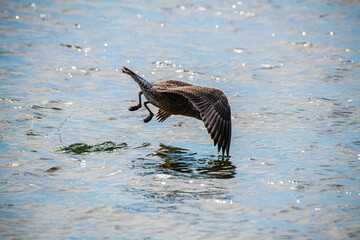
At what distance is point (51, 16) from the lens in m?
16.7

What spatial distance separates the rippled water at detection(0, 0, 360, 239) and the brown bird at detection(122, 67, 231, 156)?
1.31 ft

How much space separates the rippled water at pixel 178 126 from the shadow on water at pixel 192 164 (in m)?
→ 0.03

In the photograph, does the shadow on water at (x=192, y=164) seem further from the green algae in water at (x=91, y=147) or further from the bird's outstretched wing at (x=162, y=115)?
the bird's outstretched wing at (x=162, y=115)

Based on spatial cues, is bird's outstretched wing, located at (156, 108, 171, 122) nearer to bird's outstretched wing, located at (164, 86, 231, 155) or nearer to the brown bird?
the brown bird

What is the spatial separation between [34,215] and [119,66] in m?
7.25

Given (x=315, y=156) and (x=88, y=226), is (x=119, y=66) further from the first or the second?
(x=88, y=226)

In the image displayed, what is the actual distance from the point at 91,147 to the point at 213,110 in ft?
6.45

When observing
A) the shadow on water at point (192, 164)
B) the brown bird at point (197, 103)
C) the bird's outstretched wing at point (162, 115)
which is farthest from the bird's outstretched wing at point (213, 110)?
the bird's outstretched wing at point (162, 115)

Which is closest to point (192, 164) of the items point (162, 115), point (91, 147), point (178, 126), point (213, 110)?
point (213, 110)

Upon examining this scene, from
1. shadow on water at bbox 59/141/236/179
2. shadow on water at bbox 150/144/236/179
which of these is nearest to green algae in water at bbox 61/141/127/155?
shadow on water at bbox 59/141/236/179

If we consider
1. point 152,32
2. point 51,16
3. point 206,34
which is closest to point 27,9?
point 51,16

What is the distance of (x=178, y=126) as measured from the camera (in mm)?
9664

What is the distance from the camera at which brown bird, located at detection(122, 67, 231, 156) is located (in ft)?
26.1

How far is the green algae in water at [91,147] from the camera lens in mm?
8141
